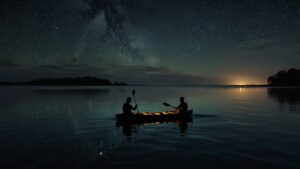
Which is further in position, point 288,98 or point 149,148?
point 288,98

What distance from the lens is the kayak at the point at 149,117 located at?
65.3 ft

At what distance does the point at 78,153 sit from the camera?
11258mm

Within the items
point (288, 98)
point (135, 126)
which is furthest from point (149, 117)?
point (288, 98)

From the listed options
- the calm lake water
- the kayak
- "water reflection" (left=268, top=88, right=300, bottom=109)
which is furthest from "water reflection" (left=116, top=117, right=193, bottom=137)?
"water reflection" (left=268, top=88, right=300, bottom=109)

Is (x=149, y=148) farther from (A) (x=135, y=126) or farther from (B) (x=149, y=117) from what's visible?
(B) (x=149, y=117)

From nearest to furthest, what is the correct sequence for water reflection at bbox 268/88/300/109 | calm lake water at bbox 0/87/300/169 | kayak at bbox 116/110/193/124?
calm lake water at bbox 0/87/300/169 < kayak at bbox 116/110/193/124 < water reflection at bbox 268/88/300/109

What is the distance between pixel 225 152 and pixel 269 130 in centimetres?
824

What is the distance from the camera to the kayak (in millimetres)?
19902

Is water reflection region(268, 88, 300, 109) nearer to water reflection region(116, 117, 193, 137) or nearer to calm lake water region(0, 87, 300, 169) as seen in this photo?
water reflection region(116, 117, 193, 137)

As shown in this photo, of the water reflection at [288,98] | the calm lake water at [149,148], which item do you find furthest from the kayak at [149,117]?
the water reflection at [288,98]

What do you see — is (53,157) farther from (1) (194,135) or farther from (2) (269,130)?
(2) (269,130)

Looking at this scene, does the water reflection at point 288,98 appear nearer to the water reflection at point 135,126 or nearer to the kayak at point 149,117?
the kayak at point 149,117

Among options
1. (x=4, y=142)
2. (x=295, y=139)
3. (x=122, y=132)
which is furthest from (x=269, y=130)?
(x=4, y=142)

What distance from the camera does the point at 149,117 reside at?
20.5 metres
